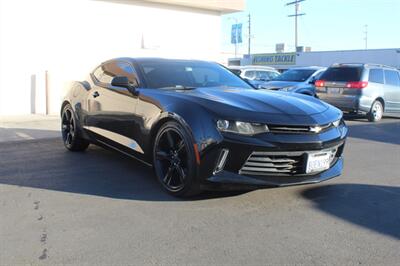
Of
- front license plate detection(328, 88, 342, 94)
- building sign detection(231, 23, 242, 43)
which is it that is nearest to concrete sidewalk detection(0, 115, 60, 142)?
front license plate detection(328, 88, 342, 94)

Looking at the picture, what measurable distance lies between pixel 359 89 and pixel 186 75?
8.36 m

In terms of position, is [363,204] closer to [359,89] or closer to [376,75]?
[359,89]

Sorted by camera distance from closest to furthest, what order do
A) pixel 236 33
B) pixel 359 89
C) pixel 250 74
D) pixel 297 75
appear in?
pixel 359 89
pixel 297 75
pixel 250 74
pixel 236 33

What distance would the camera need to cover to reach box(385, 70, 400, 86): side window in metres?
13.9

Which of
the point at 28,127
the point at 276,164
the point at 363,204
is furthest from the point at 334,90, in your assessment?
the point at 276,164

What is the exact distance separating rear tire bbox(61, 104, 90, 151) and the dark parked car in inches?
309

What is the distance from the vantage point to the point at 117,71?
20.8 ft

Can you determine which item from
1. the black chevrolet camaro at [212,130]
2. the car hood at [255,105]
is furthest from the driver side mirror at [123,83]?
the car hood at [255,105]

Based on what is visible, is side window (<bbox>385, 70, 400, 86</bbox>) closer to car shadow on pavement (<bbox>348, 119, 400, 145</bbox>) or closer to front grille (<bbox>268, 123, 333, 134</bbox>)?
car shadow on pavement (<bbox>348, 119, 400, 145</bbox>)

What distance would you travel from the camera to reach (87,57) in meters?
14.1

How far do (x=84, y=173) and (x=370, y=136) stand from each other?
6.44 m

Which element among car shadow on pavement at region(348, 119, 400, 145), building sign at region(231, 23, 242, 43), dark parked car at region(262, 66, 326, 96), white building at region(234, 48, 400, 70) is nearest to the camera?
car shadow on pavement at region(348, 119, 400, 145)

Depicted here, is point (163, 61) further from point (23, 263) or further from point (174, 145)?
point (23, 263)

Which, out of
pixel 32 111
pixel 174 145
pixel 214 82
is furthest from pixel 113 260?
pixel 32 111
